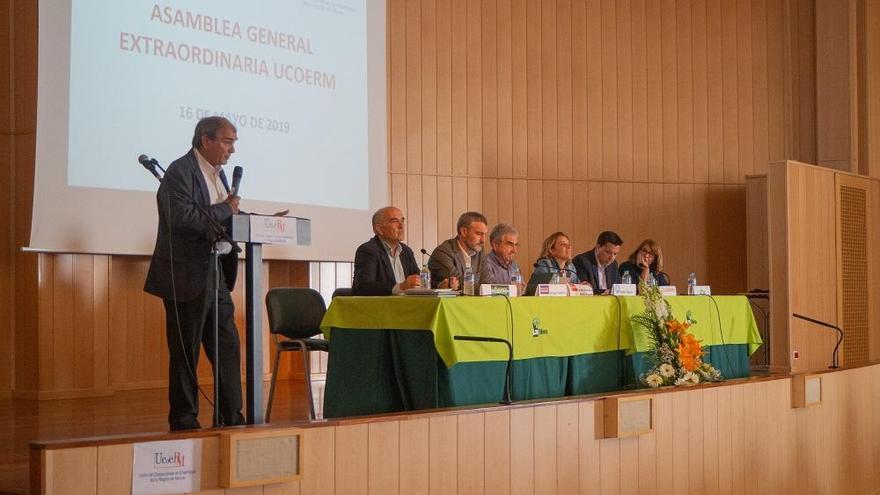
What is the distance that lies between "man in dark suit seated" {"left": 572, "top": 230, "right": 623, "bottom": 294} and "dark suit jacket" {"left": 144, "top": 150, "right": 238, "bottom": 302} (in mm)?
2861

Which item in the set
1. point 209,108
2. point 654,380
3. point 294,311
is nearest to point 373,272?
point 294,311

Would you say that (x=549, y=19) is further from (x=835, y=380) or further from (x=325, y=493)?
(x=325, y=493)

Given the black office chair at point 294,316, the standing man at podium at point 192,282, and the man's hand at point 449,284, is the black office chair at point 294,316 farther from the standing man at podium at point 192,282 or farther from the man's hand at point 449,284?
the standing man at podium at point 192,282

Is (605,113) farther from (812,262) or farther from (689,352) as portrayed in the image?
(689,352)

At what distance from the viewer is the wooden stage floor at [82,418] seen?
3.78 metres

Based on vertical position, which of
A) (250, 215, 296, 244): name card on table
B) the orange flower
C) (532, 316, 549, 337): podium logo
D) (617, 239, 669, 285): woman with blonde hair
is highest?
(250, 215, 296, 244): name card on table

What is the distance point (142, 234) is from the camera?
6297 mm

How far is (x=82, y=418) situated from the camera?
512 centimetres

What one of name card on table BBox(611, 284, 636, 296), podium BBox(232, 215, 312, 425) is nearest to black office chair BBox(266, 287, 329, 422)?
name card on table BBox(611, 284, 636, 296)

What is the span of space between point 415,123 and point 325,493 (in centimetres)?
541

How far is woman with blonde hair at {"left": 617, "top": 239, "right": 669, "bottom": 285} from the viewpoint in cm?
671

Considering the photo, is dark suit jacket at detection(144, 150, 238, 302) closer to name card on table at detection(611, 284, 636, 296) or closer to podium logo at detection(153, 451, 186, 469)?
podium logo at detection(153, 451, 186, 469)

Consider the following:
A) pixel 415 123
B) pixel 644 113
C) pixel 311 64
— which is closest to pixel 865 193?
pixel 644 113

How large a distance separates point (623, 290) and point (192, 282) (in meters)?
2.21
